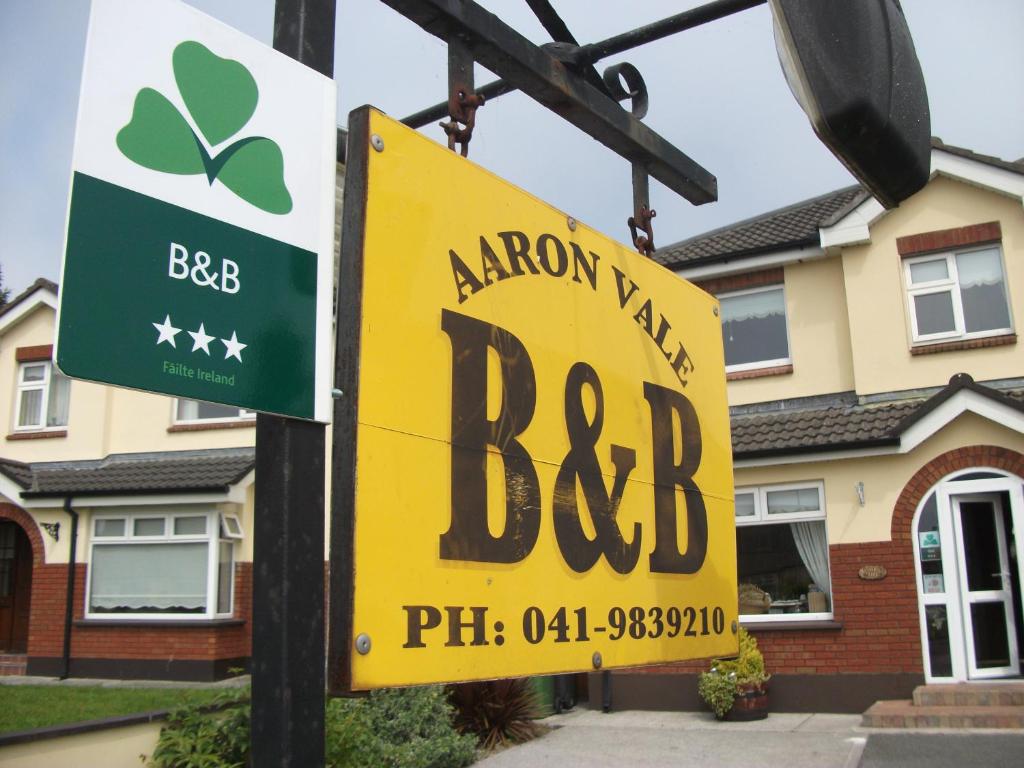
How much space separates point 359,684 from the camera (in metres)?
1.59

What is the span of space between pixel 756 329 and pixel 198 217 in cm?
1575

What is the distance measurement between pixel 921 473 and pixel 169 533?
13.3 m

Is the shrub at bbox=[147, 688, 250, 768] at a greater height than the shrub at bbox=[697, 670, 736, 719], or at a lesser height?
greater

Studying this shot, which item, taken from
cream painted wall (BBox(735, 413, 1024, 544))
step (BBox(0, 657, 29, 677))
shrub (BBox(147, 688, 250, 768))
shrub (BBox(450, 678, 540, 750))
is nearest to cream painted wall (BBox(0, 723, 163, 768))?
shrub (BBox(147, 688, 250, 768))

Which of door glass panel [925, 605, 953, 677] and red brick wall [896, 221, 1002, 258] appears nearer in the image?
door glass panel [925, 605, 953, 677]

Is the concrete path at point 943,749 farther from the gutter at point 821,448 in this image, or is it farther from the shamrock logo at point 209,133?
the shamrock logo at point 209,133

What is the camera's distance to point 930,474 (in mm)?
13984

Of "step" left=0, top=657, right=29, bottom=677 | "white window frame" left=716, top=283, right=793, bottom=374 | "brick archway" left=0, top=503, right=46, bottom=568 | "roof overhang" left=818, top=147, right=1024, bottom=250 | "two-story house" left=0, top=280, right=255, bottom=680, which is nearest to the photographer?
"roof overhang" left=818, top=147, right=1024, bottom=250

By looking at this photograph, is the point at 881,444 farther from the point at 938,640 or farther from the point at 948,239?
the point at 948,239

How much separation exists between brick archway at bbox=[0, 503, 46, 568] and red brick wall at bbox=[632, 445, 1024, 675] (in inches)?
521

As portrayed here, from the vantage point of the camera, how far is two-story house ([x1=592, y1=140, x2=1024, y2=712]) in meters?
13.6

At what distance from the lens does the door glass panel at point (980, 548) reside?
1360 centimetres

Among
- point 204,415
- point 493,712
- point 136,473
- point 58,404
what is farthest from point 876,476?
point 58,404

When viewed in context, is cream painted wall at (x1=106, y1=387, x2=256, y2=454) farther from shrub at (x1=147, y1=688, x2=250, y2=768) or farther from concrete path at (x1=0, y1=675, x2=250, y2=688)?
shrub at (x1=147, y1=688, x2=250, y2=768)
